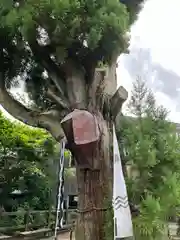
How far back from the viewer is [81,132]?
3.62 metres

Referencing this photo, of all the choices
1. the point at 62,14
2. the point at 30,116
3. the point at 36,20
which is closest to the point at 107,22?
the point at 62,14

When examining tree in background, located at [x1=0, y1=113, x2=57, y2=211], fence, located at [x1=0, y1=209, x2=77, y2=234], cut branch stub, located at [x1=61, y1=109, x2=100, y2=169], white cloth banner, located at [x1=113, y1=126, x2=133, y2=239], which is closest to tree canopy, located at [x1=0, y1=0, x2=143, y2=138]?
cut branch stub, located at [x1=61, y1=109, x2=100, y2=169]

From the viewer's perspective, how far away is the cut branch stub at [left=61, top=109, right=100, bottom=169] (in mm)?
3613

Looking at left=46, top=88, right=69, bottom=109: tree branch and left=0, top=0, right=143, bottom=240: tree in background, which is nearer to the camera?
left=0, top=0, right=143, bottom=240: tree in background

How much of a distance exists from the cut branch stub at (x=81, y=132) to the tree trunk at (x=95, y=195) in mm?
253

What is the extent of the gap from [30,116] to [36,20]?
1.22 metres

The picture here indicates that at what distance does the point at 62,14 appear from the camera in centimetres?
388

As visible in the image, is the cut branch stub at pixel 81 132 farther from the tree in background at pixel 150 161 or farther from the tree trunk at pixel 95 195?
the tree in background at pixel 150 161

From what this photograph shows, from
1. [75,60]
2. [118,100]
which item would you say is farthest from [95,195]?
[75,60]

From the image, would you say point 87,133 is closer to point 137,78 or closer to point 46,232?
point 137,78

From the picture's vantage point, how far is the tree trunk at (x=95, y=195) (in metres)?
3.81

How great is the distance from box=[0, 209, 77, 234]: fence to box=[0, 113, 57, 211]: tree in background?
1.93 ft

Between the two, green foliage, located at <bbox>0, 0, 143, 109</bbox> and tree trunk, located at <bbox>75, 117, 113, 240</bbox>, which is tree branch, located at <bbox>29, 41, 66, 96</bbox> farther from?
tree trunk, located at <bbox>75, 117, 113, 240</bbox>

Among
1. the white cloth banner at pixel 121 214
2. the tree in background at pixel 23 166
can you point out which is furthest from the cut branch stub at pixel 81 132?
the tree in background at pixel 23 166
